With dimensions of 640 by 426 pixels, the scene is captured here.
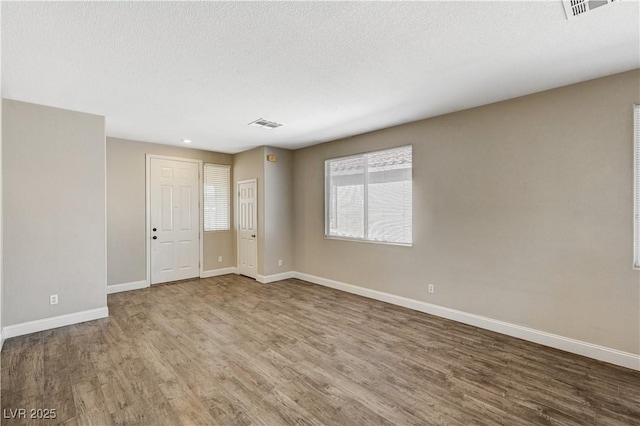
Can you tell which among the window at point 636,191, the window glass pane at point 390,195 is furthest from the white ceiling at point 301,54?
the window glass pane at point 390,195

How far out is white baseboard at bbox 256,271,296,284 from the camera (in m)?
5.83

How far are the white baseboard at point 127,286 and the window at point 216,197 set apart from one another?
5.00 feet

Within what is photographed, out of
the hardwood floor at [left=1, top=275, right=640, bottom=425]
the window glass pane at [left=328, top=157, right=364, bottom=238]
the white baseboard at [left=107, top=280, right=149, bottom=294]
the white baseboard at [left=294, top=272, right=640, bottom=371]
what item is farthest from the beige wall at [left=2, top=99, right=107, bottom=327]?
the white baseboard at [left=294, top=272, right=640, bottom=371]

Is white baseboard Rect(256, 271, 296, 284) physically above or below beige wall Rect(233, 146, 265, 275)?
below

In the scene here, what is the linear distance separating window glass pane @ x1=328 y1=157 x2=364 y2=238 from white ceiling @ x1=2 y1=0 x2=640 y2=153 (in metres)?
1.45

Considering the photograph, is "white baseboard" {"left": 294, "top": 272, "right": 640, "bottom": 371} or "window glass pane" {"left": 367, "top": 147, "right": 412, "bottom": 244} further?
"window glass pane" {"left": 367, "top": 147, "right": 412, "bottom": 244}

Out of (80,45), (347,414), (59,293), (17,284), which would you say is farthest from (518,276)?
(17,284)

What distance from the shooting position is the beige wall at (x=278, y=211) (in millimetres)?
5883

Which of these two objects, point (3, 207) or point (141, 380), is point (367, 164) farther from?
point (3, 207)

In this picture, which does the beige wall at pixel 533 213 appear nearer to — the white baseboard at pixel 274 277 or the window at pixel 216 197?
the white baseboard at pixel 274 277

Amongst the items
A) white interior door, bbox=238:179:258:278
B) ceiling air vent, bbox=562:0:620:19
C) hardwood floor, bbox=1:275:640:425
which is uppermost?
ceiling air vent, bbox=562:0:620:19

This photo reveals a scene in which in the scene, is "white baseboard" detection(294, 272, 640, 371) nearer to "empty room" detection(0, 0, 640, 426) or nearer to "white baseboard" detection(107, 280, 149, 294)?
"empty room" detection(0, 0, 640, 426)

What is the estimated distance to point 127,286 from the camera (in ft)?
17.3

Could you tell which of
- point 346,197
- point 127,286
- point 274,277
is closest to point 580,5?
point 346,197
